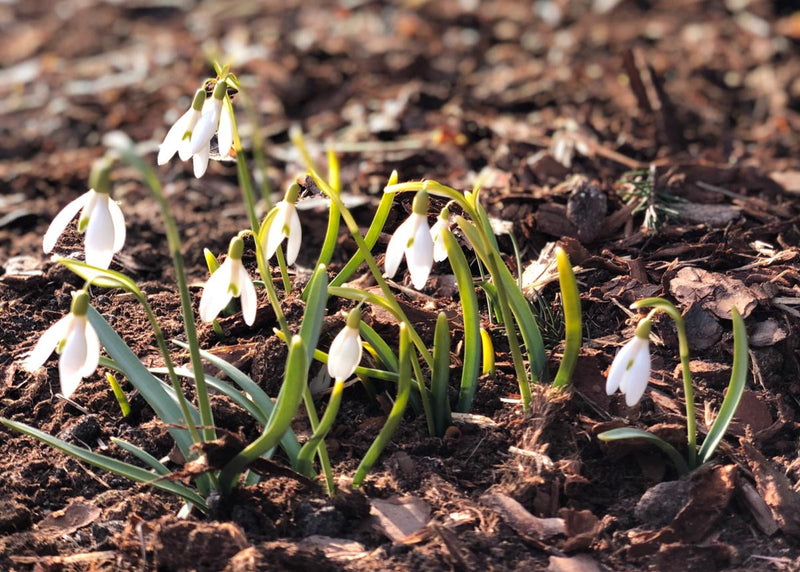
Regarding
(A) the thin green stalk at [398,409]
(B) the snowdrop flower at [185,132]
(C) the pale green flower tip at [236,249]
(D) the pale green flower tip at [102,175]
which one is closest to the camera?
(D) the pale green flower tip at [102,175]

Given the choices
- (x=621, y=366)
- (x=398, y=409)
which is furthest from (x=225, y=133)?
(x=621, y=366)

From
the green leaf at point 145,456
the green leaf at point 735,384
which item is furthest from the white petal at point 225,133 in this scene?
the green leaf at point 735,384

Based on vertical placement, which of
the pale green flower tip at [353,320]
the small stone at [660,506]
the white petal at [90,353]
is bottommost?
the small stone at [660,506]

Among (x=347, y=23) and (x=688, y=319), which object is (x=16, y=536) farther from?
(x=347, y=23)

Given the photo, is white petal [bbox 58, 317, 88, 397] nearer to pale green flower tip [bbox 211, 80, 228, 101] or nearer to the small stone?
pale green flower tip [bbox 211, 80, 228, 101]

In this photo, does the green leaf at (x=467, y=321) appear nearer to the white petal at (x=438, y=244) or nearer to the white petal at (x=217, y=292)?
the white petal at (x=438, y=244)

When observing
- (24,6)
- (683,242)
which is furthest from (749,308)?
(24,6)

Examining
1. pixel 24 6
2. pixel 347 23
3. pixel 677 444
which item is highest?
pixel 24 6
